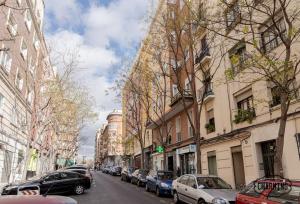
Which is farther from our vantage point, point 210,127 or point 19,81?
point 19,81

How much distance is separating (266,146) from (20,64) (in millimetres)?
19572

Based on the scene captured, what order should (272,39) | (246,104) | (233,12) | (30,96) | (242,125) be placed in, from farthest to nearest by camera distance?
(30,96), (246,104), (242,125), (272,39), (233,12)

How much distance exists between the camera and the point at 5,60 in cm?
2172

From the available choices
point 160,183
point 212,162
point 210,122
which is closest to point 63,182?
point 160,183

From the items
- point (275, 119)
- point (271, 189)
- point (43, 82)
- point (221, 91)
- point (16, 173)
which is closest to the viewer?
point (271, 189)

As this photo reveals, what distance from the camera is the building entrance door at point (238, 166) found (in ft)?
59.1

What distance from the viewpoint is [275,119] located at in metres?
14.7

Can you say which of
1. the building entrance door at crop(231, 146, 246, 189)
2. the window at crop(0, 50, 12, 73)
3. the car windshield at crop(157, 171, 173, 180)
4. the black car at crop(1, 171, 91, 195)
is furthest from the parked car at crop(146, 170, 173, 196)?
the window at crop(0, 50, 12, 73)

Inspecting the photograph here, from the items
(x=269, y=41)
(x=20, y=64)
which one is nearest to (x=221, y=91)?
(x=269, y=41)

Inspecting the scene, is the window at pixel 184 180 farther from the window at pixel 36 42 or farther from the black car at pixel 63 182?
the window at pixel 36 42

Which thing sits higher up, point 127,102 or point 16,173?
point 127,102

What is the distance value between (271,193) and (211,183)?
5.28m

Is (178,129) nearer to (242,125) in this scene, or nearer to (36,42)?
(242,125)

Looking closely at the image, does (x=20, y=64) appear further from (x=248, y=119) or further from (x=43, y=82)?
(x=248, y=119)
